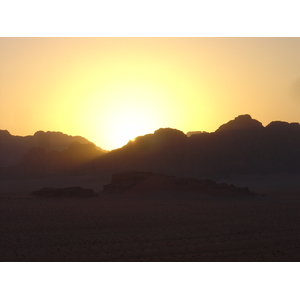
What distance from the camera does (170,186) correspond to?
43.9 meters

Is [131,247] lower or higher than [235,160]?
lower

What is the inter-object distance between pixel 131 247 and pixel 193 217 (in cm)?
1017

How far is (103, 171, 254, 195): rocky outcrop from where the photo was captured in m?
43.5

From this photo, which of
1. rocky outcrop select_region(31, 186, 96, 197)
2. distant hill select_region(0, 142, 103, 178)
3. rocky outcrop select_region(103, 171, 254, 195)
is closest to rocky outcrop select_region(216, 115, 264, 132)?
distant hill select_region(0, 142, 103, 178)

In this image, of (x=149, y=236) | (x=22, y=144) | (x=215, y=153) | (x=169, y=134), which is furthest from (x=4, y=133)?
(x=149, y=236)

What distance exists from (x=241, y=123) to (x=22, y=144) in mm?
89297

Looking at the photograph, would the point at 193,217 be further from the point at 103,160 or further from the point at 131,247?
the point at 103,160

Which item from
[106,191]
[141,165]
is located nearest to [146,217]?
[106,191]

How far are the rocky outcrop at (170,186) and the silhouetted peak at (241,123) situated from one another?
46089 millimetres

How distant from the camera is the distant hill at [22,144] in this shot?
138 m

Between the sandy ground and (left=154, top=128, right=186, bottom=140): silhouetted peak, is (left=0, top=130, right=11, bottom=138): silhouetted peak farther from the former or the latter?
the sandy ground

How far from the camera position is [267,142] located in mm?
84125

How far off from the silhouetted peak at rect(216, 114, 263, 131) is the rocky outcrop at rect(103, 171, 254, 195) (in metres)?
46.1

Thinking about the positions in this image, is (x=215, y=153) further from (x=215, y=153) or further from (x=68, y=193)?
(x=68, y=193)
